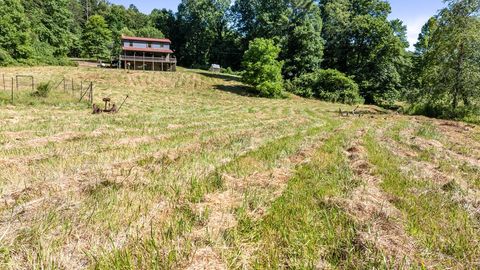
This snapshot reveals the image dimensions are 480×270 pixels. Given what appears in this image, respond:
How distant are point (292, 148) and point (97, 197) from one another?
616 cm

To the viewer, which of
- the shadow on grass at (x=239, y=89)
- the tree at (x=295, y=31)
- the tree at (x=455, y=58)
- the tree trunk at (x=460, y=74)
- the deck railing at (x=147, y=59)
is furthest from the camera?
the deck railing at (x=147, y=59)

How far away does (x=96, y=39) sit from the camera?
6725 cm

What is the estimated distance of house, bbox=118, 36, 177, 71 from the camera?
56.9 metres

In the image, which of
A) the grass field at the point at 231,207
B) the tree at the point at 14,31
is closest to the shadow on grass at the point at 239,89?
the grass field at the point at 231,207

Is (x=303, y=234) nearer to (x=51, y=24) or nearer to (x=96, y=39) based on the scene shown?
(x=51, y=24)

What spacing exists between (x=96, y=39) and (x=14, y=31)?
19.7m

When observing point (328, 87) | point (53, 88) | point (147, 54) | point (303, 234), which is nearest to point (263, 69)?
point (328, 87)

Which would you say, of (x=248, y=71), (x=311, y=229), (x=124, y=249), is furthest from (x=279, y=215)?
(x=248, y=71)

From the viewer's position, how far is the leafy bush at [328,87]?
147ft

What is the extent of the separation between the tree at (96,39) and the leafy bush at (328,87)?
151 ft

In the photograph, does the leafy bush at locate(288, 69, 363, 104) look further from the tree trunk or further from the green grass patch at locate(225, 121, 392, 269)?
the green grass patch at locate(225, 121, 392, 269)

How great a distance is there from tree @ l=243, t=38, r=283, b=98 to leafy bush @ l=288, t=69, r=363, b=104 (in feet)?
19.9

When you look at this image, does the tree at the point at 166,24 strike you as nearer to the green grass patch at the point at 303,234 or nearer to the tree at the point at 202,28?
the tree at the point at 202,28

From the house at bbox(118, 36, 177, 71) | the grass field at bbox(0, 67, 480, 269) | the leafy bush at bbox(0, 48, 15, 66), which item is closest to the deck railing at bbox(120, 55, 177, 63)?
the house at bbox(118, 36, 177, 71)
